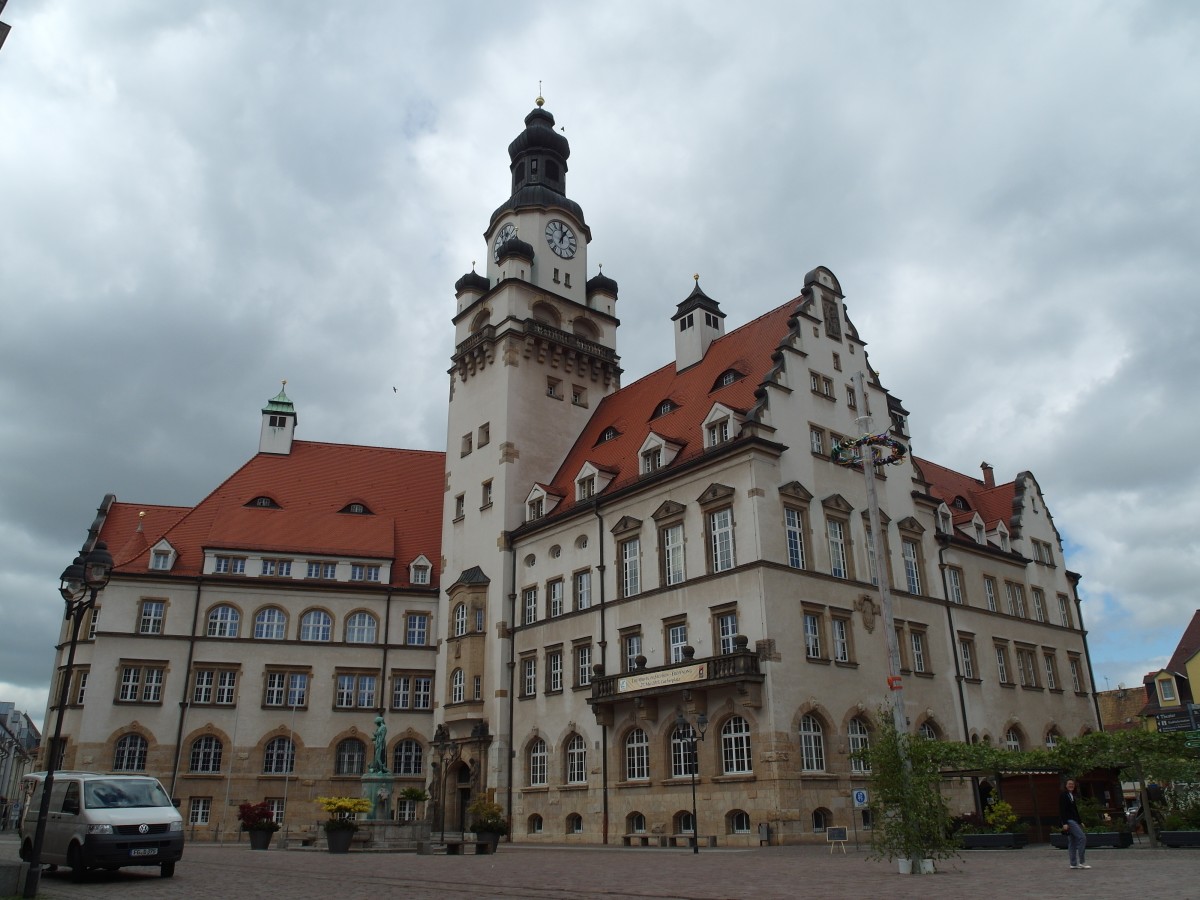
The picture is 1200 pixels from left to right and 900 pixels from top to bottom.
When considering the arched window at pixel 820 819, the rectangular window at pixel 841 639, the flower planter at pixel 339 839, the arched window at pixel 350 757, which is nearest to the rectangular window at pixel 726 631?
the rectangular window at pixel 841 639

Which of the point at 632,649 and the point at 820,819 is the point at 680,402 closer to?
the point at 632,649

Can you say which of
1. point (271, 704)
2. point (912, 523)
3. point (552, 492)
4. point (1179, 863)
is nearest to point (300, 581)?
point (271, 704)

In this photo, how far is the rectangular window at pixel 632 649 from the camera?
36062 millimetres

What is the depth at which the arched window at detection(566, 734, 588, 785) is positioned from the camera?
37031 mm

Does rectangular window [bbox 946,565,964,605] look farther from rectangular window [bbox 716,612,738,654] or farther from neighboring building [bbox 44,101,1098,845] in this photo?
rectangular window [bbox 716,612,738,654]

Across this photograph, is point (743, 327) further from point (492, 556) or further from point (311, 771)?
point (311, 771)

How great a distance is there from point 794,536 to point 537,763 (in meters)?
14.8

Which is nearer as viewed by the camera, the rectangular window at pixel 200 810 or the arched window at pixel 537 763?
the arched window at pixel 537 763

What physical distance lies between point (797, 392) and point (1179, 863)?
21597 mm

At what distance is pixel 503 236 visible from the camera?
52875mm

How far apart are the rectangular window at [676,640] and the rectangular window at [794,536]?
443 cm

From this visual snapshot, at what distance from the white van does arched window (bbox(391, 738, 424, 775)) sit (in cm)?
2767

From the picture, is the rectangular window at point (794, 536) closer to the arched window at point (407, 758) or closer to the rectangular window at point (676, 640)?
the rectangular window at point (676, 640)

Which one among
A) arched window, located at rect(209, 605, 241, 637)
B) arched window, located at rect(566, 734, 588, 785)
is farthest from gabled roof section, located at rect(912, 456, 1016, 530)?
arched window, located at rect(209, 605, 241, 637)
